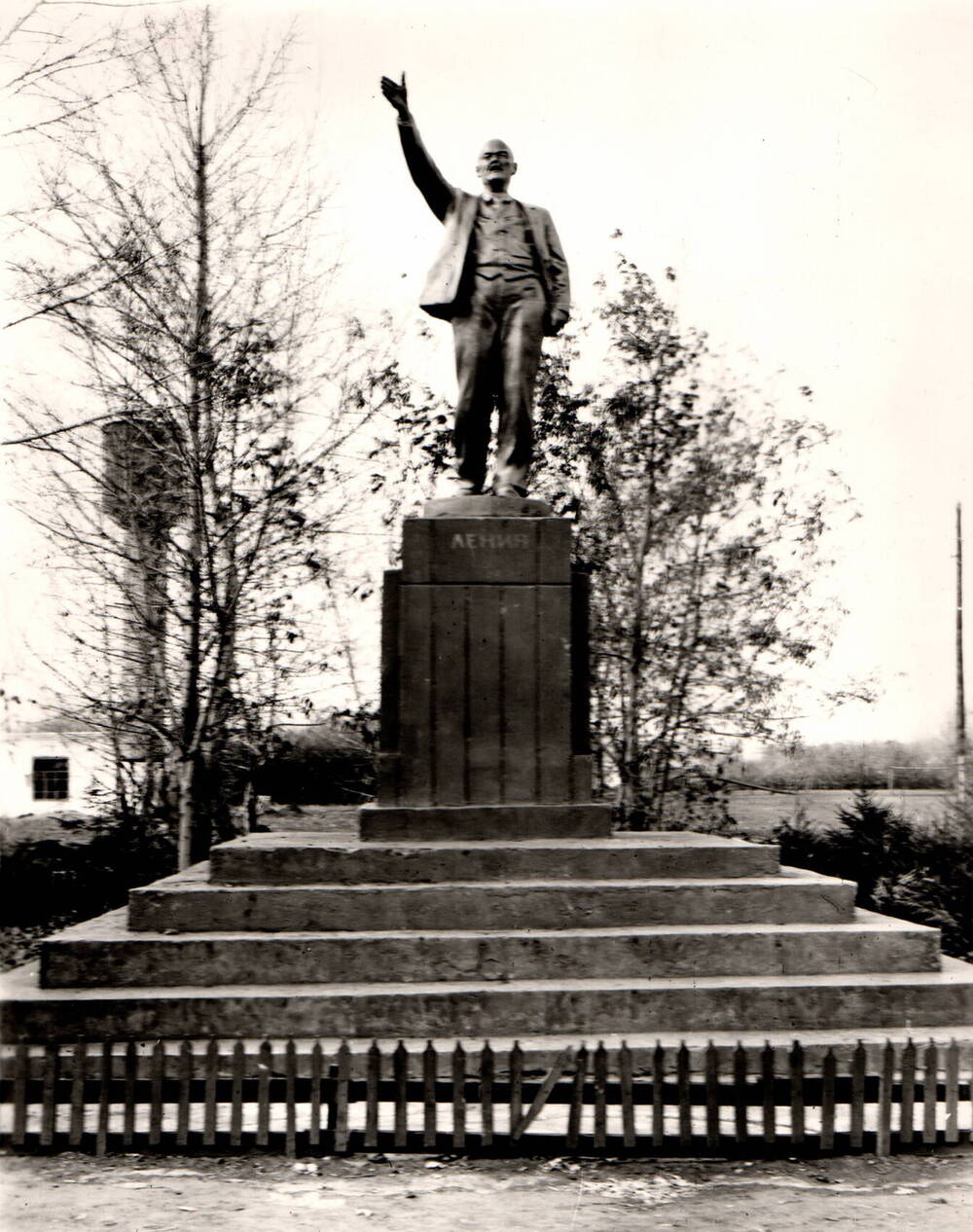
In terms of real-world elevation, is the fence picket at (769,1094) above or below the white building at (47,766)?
below

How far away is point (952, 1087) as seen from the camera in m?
6.17

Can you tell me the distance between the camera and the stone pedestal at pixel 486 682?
27.7 ft

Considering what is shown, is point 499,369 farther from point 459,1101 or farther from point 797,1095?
point 797,1095

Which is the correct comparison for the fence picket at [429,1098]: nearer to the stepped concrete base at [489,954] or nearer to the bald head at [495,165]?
the stepped concrete base at [489,954]

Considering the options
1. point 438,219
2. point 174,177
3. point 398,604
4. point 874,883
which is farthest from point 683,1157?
point 174,177

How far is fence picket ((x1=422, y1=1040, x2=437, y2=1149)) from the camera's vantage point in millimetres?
6055

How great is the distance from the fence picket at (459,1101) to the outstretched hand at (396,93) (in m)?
6.13

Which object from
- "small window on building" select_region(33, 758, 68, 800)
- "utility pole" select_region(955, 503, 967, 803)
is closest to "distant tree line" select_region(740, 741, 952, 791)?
"utility pole" select_region(955, 503, 967, 803)

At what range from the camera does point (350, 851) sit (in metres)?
7.79

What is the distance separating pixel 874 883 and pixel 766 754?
1.90m

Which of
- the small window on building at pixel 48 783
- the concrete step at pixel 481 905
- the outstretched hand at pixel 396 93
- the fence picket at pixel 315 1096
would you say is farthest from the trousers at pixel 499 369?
the small window on building at pixel 48 783

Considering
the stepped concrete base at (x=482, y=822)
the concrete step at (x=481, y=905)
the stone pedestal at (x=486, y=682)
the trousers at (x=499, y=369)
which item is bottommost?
the concrete step at (x=481, y=905)

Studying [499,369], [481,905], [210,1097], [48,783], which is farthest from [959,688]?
[48,783]

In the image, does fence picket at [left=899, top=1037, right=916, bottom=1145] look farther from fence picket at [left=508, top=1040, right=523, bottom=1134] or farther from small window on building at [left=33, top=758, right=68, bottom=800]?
small window on building at [left=33, top=758, right=68, bottom=800]
